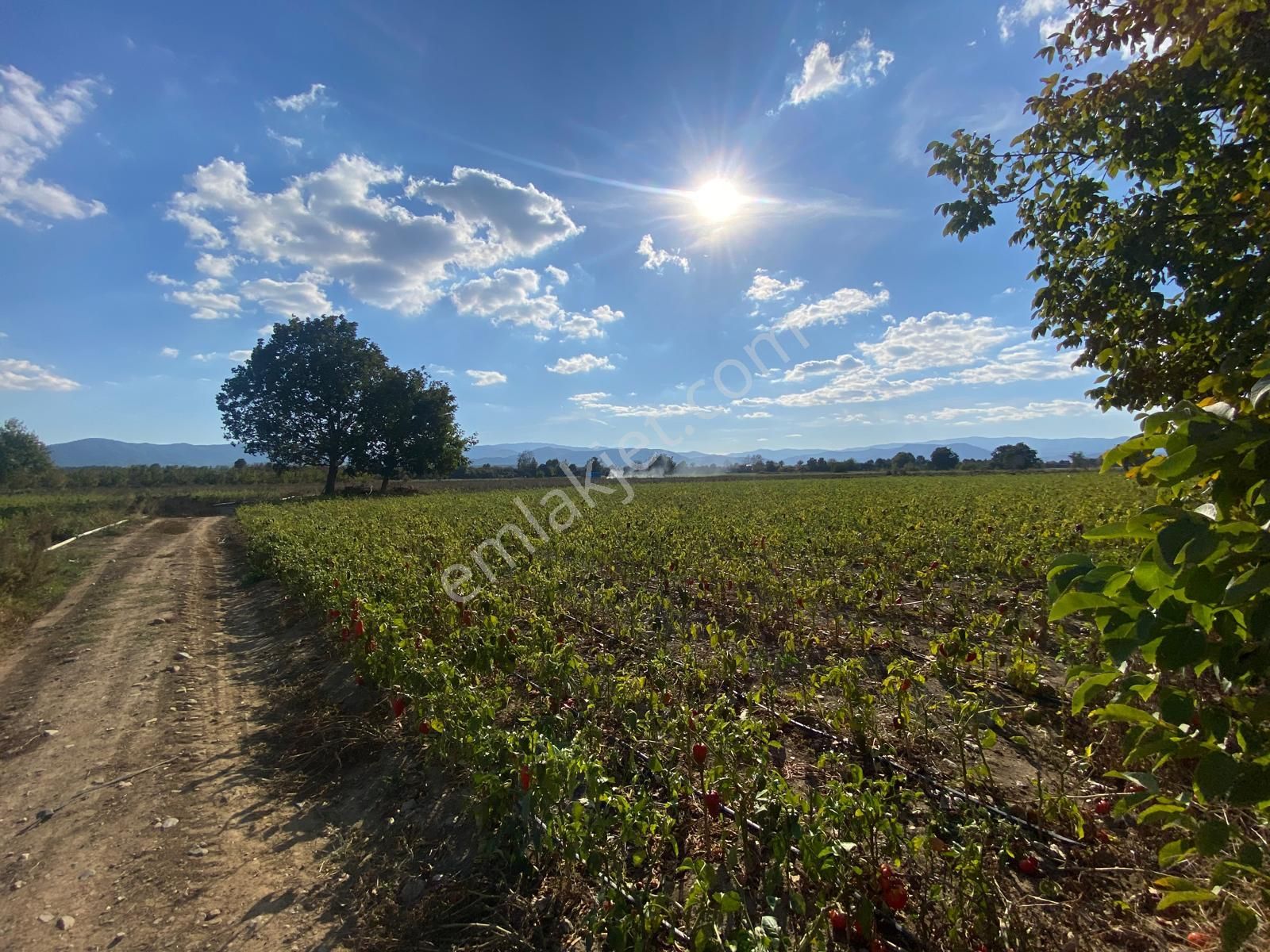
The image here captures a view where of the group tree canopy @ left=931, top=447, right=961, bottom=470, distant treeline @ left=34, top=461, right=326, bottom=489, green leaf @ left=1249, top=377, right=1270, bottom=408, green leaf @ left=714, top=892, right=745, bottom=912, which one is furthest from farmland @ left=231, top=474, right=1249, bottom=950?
tree canopy @ left=931, top=447, right=961, bottom=470

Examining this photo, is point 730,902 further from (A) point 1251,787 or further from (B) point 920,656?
(B) point 920,656

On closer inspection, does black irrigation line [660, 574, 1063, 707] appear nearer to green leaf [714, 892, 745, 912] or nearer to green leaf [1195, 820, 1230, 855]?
green leaf [714, 892, 745, 912]

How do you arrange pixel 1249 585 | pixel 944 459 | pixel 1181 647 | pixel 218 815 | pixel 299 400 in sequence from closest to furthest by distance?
pixel 1249 585 → pixel 1181 647 → pixel 218 815 → pixel 299 400 → pixel 944 459

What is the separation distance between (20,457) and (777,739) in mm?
84658

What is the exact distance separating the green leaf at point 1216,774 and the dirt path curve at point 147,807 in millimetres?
3369

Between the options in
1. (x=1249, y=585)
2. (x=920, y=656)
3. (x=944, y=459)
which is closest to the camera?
(x=1249, y=585)

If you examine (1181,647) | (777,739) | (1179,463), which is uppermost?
(1179,463)

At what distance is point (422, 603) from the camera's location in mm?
6500

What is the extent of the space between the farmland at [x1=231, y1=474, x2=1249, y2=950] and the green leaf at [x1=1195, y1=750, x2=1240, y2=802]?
404 millimetres

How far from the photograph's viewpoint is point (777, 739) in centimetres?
411

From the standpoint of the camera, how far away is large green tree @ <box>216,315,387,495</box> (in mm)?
37656

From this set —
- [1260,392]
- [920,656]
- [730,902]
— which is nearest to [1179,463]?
[1260,392]

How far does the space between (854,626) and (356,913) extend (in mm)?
4538

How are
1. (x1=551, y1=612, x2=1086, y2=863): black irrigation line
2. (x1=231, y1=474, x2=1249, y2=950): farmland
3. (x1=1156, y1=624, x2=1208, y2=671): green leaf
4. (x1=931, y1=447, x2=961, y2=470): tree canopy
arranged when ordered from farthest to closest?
(x1=931, y1=447, x2=961, y2=470): tree canopy, (x1=551, y1=612, x2=1086, y2=863): black irrigation line, (x1=231, y1=474, x2=1249, y2=950): farmland, (x1=1156, y1=624, x2=1208, y2=671): green leaf
